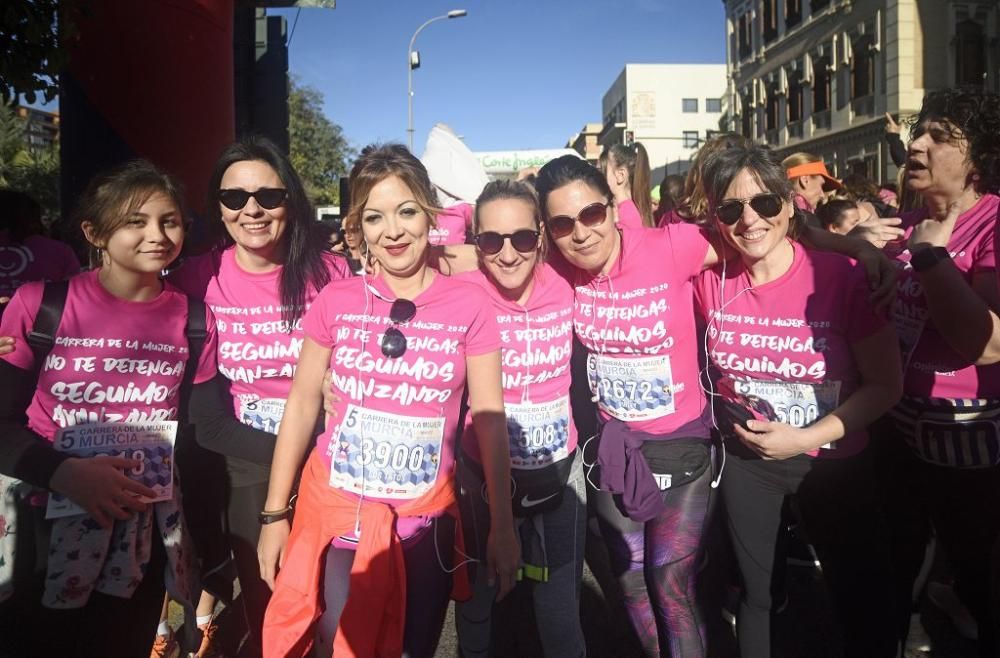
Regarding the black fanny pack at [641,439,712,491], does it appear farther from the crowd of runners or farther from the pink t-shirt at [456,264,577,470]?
the pink t-shirt at [456,264,577,470]

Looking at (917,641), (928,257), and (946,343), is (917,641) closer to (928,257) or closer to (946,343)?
(946,343)

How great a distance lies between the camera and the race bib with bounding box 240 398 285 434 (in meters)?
2.47

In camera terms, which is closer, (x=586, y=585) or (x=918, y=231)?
(x=918, y=231)

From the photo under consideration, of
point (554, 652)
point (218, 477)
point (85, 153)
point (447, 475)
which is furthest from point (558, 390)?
point (85, 153)

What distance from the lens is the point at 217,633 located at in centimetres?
318

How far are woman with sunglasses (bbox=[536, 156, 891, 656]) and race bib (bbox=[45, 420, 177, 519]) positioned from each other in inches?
61.1

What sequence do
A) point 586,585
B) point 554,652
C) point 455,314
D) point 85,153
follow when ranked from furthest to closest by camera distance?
point 85,153, point 586,585, point 554,652, point 455,314

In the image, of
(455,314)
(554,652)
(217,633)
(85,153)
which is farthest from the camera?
(85,153)

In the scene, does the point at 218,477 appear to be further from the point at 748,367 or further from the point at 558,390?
the point at 748,367

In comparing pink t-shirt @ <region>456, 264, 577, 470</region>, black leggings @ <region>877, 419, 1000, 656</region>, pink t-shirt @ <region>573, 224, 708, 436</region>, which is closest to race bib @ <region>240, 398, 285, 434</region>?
pink t-shirt @ <region>456, 264, 577, 470</region>

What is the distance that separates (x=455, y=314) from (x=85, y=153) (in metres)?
4.14

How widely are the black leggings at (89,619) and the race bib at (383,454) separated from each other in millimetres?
753

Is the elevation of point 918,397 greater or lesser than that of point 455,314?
lesser

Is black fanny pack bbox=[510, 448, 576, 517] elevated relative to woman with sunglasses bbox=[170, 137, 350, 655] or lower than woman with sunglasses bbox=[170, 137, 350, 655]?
lower
